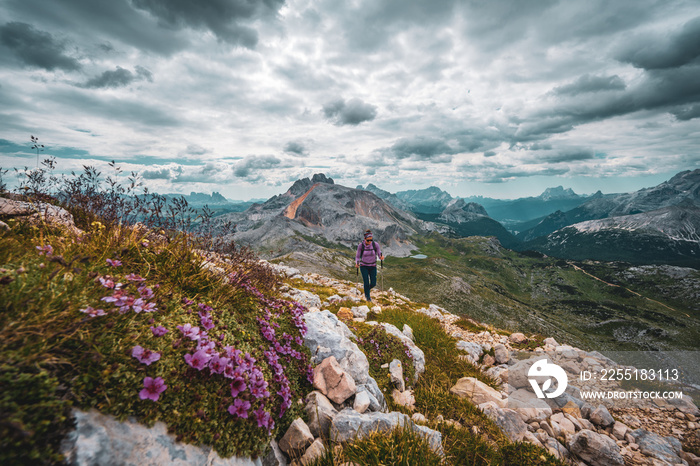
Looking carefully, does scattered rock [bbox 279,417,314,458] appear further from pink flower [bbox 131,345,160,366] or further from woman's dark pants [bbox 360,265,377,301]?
woman's dark pants [bbox 360,265,377,301]

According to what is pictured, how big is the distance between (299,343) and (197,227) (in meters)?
4.23

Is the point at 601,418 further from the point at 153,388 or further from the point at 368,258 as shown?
the point at 368,258

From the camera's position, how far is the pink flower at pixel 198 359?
309cm

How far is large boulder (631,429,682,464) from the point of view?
5.98 metres

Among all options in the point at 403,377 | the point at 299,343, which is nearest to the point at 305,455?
the point at 299,343

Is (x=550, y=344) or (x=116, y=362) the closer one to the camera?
(x=116, y=362)

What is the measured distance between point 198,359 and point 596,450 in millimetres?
8031

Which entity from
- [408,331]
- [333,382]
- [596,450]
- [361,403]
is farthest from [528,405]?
[333,382]

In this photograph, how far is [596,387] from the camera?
9.26 meters

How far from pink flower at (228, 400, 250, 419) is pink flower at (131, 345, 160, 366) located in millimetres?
1066

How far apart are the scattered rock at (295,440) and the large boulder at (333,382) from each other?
1.00m

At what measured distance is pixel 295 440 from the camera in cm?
390

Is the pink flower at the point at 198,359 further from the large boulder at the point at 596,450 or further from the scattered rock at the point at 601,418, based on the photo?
the scattered rock at the point at 601,418

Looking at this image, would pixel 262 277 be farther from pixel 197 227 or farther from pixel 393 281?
pixel 393 281
